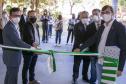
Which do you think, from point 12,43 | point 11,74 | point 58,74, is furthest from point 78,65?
point 12,43

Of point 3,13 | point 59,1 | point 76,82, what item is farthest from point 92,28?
point 59,1

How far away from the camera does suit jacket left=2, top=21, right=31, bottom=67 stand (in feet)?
21.5

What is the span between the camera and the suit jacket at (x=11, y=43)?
21.5ft

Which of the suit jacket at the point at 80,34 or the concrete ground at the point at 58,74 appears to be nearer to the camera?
the suit jacket at the point at 80,34

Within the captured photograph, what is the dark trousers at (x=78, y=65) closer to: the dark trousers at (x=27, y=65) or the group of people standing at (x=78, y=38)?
the group of people standing at (x=78, y=38)

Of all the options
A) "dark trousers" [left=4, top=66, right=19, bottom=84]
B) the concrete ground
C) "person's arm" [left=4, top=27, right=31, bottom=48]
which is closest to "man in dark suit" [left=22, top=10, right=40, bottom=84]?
the concrete ground

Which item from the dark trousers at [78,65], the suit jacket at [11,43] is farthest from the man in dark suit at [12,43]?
the dark trousers at [78,65]

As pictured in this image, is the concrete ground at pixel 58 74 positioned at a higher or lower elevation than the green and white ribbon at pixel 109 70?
lower

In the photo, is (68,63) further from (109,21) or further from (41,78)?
(109,21)

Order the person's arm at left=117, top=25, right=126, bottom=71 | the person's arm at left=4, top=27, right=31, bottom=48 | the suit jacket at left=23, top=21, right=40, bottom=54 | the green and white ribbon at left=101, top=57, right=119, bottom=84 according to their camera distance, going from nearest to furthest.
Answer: the person's arm at left=117, top=25, right=126, bottom=71
the green and white ribbon at left=101, top=57, right=119, bottom=84
the person's arm at left=4, top=27, right=31, bottom=48
the suit jacket at left=23, top=21, right=40, bottom=54

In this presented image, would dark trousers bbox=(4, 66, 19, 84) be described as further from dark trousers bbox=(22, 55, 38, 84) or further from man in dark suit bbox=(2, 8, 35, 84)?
dark trousers bbox=(22, 55, 38, 84)

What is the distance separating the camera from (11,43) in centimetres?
664

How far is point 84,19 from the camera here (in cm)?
830

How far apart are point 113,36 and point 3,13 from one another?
31.5 feet
